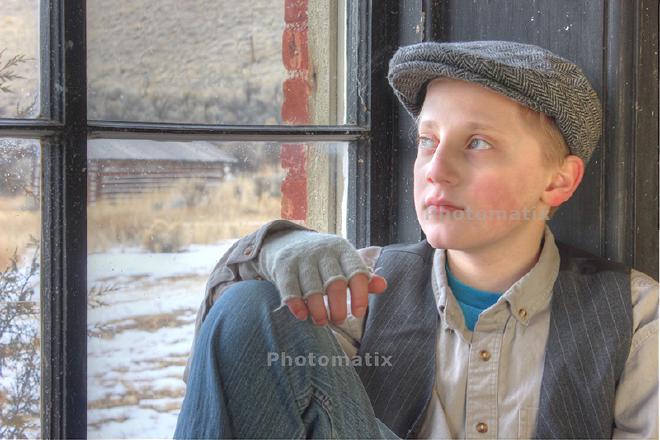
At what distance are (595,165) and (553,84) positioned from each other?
205mm

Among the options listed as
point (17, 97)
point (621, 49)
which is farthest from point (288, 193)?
point (621, 49)

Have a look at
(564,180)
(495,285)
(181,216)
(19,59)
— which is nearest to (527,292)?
(495,285)

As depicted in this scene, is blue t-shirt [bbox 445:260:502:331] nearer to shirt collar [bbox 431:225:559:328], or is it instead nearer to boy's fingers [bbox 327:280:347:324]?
shirt collar [bbox 431:225:559:328]

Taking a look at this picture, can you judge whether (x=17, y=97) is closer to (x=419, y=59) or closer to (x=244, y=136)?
(x=244, y=136)

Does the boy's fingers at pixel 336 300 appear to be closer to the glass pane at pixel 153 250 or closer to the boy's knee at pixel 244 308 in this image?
the boy's knee at pixel 244 308

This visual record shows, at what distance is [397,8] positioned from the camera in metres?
1.58

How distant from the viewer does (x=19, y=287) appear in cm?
128

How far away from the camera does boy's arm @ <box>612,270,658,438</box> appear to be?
1.16 meters

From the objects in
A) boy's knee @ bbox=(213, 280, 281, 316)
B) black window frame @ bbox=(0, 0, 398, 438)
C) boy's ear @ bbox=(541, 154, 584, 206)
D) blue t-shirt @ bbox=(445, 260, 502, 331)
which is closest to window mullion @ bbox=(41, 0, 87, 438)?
black window frame @ bbox=(0, 0, 398, 438)

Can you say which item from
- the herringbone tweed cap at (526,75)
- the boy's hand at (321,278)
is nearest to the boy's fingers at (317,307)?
the boy's hand at (321,278)

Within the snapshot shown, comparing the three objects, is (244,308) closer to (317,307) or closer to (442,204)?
(317,307)

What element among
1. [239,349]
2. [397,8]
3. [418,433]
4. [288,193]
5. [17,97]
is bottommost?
[418,433]

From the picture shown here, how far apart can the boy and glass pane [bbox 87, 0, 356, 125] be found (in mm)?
257

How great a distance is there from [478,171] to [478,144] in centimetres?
4
